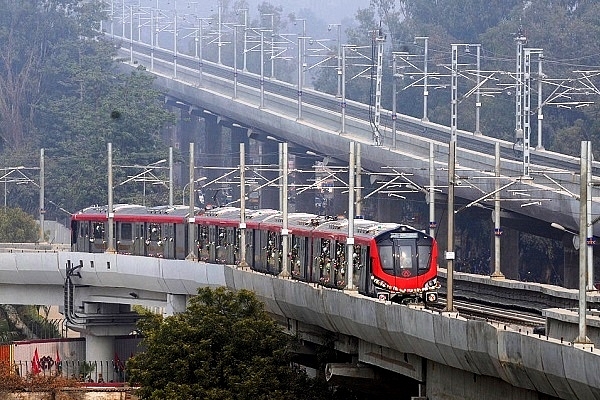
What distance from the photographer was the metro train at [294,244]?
51531 millimetres

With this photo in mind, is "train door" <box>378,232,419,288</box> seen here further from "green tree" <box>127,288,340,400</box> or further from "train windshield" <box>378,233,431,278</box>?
"green tree" <box>127,288,340,400</box>

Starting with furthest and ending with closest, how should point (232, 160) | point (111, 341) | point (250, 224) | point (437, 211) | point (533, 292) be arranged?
1. point (232, 160)
2. point (437, 211)
3. point (111, 341)
4. point (250, 224)
5. point (533, 292)

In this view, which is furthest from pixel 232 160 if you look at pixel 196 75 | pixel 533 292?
pixel 533 292

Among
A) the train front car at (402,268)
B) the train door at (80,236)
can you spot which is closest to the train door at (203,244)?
the train door at (80,236)

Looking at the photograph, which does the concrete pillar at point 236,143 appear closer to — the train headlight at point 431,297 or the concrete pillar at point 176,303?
the concrete pillar at point 176,303

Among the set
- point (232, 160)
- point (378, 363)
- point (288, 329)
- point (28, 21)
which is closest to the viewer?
point (378, 363)

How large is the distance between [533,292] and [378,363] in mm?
6357

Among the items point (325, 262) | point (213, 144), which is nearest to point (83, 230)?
point (325, 262)

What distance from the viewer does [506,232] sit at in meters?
93.6

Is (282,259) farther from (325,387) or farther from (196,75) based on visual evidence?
(196,75)

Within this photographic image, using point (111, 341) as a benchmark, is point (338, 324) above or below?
above

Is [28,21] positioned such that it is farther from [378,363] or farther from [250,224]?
[378,363]

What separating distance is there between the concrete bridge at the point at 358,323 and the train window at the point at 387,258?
2.02 metres

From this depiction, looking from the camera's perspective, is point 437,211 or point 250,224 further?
point 437,211
